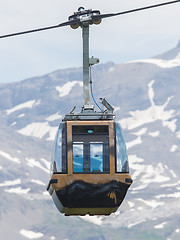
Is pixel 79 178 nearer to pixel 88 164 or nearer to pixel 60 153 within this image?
pixel 88 164

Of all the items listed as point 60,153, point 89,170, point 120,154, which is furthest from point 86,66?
point 89,170

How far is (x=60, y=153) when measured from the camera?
38.2 m

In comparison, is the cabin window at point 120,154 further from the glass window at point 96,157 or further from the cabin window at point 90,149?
the glass window at point 96,157

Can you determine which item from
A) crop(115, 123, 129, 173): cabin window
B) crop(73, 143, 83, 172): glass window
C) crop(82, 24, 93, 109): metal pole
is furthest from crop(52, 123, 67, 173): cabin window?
crop(115, 123, 129, 173): cabin window

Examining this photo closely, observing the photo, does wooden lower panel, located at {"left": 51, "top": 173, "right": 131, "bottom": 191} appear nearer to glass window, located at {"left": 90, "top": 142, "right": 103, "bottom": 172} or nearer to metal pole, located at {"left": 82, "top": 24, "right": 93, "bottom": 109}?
glass window, located at {"left": 90, "top": 142, "right": 103, "bottom": 172}

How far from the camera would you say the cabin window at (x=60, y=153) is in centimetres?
3750

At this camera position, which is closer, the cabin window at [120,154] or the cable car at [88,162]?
the cable car at [88,162]

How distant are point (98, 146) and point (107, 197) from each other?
Result: 2.68 meters

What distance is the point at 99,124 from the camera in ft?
126

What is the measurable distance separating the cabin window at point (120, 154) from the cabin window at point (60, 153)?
2.72m

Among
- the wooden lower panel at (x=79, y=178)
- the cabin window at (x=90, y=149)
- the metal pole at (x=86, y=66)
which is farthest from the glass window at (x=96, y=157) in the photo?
the metal pole at (x=86, y=66)

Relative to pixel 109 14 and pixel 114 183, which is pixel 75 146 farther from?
pixel 109 14

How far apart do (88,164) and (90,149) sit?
2.74ft

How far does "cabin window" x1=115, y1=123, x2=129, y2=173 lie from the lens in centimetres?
3775
